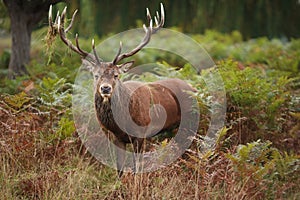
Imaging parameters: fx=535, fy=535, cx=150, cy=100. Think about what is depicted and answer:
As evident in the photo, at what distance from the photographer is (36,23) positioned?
881cm

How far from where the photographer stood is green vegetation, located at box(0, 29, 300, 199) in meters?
5.45

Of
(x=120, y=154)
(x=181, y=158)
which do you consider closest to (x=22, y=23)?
(x=120, y=154)

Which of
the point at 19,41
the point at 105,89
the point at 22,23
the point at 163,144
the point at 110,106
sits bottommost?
the point at 163,144

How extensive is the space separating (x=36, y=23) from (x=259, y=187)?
4.98 metres

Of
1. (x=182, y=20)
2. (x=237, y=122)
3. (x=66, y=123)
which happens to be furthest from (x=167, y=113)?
(x=182, y=20)

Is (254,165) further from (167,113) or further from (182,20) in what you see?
(182,20)

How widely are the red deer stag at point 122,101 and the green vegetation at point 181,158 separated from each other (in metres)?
0.42

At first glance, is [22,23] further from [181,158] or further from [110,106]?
[181,158]

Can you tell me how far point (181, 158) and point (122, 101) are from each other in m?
0.99

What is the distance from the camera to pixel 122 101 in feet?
21.2

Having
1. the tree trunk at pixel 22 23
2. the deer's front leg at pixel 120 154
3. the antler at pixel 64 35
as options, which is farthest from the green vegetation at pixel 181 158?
the tree trunk at pixel 22 23

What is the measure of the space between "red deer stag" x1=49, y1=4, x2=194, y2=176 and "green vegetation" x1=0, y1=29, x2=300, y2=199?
0.42 metres

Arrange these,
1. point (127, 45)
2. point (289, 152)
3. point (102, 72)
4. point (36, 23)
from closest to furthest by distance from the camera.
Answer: point (102, 72) → point (289, 152) → point (36, 23) → point (127, 45)

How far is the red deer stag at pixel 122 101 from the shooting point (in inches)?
248
